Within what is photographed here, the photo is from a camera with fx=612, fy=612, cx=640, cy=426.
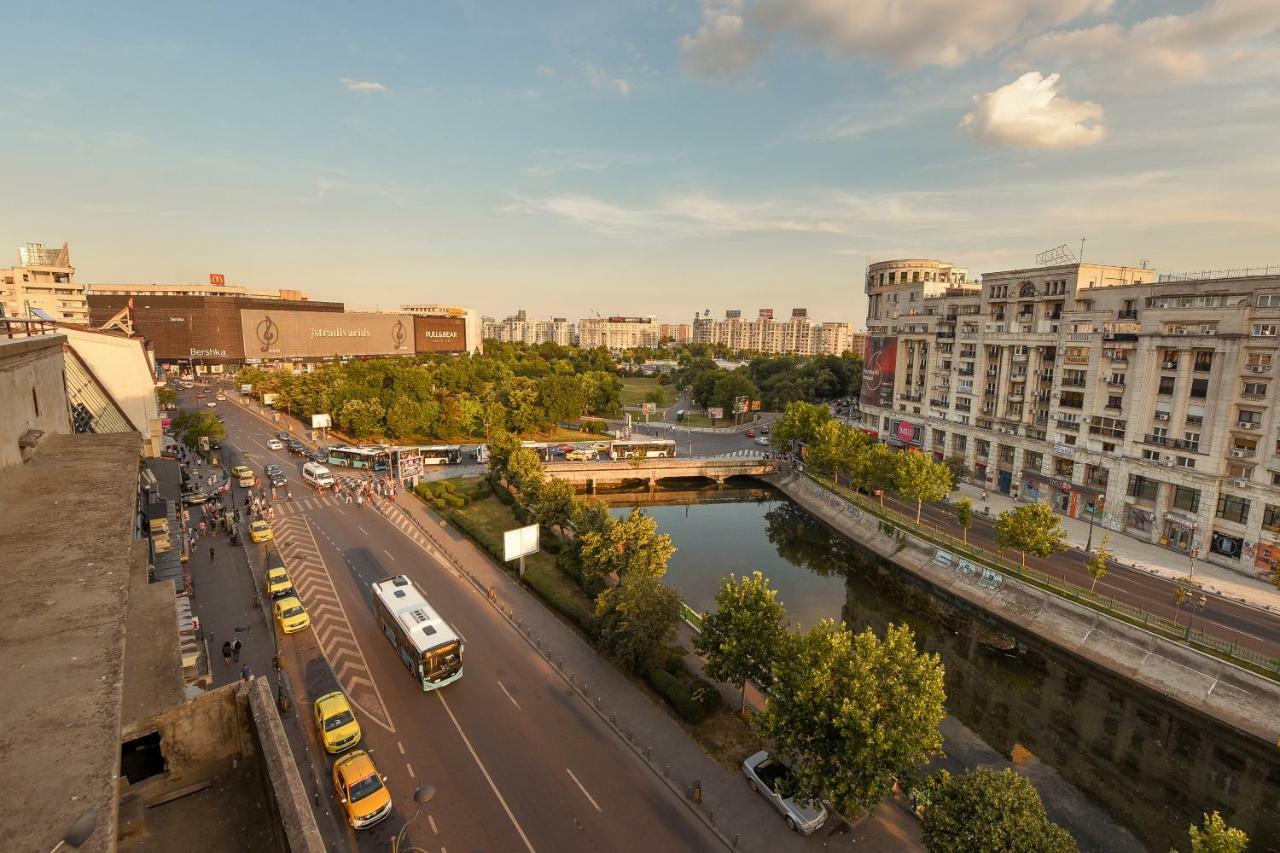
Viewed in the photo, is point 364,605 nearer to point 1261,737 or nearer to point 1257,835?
point 1257,835

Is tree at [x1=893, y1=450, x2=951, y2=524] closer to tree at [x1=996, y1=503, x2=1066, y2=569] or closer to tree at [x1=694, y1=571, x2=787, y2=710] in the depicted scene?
tree at [x1=996, y1=503, x2=1066, y2=569]

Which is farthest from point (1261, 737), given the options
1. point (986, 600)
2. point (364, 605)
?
point (364, 605)

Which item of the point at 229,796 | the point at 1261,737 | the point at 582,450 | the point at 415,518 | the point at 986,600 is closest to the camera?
the point at 229,796

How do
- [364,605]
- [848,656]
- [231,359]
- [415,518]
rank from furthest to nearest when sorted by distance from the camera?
1. [231,359]
2. [415,518]
3. [364,605]
4. [848,656]

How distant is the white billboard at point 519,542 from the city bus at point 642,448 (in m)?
43.1

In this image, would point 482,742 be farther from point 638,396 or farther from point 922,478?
point 638,396

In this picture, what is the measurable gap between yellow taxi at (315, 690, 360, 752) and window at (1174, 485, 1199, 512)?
71.4m

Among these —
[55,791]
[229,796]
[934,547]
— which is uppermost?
[55,791]

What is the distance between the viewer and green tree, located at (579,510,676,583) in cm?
4334

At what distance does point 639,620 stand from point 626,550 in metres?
9.20

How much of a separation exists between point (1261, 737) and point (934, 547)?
84.4 ft

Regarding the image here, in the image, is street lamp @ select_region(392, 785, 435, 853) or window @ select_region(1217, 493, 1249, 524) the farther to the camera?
window @ select_region(1217, 493, 1249, 524)

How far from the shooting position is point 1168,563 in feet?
181

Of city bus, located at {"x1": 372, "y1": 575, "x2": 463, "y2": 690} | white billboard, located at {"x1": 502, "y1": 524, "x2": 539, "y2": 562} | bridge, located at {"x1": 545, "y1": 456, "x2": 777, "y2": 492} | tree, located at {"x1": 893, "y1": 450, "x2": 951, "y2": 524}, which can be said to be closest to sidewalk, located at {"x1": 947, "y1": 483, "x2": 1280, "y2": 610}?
tree, located at {"x1": 893, "y1": 450, "x2": 951, "y2": 524}
